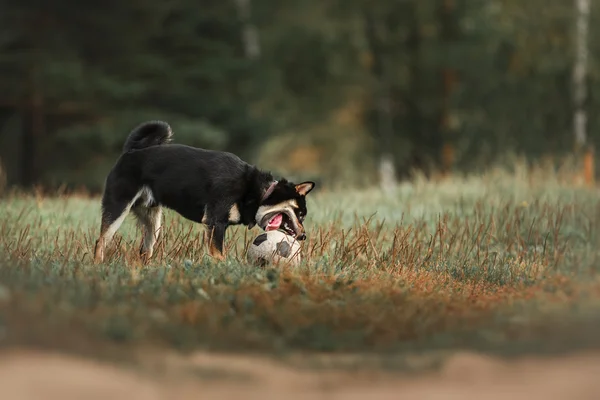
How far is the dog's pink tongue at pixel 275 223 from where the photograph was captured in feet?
27.6

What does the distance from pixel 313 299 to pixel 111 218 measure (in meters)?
2.77

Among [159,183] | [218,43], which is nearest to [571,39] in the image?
[218,43]

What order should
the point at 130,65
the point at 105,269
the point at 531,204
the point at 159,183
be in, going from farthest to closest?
the point at 130,65 < the point at 531,204 < the point at 159,183 < the point at 105,269

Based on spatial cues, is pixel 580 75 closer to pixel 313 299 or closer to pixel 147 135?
pixel 147 135

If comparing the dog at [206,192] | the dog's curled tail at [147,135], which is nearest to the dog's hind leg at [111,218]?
the dog at [206,192]

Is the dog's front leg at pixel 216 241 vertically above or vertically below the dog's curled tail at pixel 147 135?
below

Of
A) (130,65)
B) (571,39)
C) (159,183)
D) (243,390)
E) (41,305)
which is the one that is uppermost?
(571,39)

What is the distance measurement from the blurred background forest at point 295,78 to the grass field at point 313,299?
12.4m

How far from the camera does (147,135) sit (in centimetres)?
918

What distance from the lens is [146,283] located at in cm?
711

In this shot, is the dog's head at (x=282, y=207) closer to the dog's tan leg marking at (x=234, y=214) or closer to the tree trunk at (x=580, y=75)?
the dog's tan leg marking at (x=234, y=214)

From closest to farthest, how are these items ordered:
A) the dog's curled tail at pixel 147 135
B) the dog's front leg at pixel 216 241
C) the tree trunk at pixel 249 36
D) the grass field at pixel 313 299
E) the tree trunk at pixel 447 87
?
the grass field at pixel 313 299 → the dog's front leg at pixel 216 241 → the dog's curled tail at pixel 147 135 → the tree trunk at pixel 447 87 → the tree trunk at pixel 249 36

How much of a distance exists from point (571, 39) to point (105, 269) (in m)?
23.1

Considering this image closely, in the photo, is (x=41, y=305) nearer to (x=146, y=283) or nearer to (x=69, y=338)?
(x=69, y=338)
